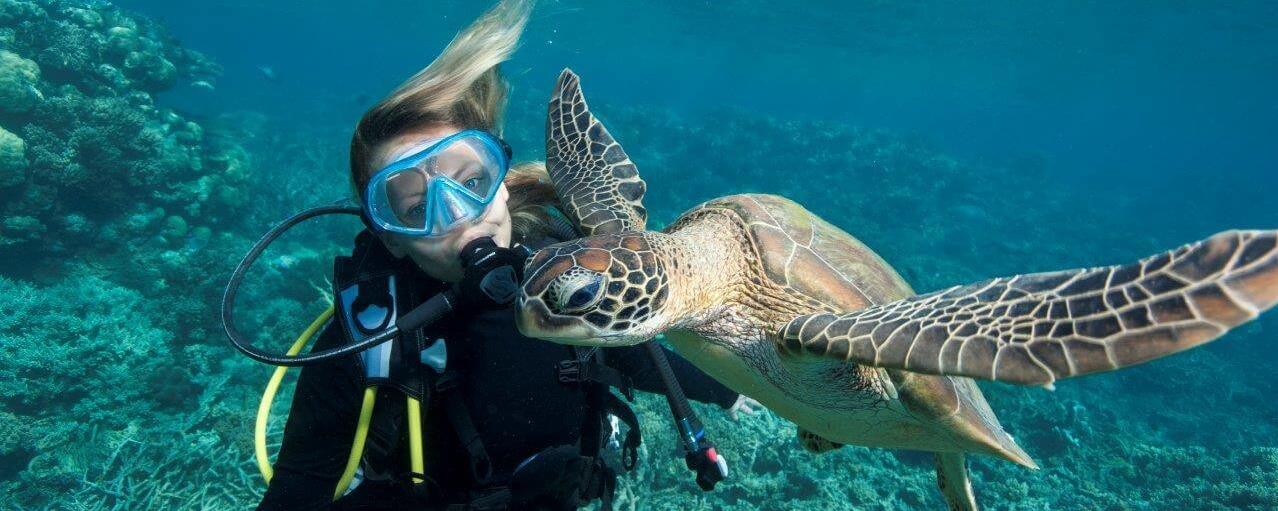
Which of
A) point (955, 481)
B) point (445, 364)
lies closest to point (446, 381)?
point (445, 364)

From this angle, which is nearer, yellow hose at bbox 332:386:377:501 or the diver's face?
yellow hose at bbox 332:386:377:501

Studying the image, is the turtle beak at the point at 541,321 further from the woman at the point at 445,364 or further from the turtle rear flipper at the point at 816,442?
the turtle rear flipper at the point at 816,442

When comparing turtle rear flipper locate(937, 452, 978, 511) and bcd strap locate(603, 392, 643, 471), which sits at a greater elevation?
bcd strap locate(603, 392, 643, 471)

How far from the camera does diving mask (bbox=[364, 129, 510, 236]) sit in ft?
6.10

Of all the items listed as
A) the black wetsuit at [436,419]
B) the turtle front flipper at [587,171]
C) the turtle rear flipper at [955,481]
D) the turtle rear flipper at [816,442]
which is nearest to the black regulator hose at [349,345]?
the black wetsuit at [436,419]

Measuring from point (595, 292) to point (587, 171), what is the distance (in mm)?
1196

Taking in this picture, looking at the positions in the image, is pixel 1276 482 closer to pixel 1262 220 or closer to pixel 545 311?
pixel 545 311

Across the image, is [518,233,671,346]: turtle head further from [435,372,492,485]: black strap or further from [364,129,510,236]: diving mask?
[435,372,492,485]: black strap

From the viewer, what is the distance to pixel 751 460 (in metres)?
4.99

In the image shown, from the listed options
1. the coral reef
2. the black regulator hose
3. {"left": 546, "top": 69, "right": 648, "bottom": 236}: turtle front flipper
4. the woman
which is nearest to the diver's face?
the woman

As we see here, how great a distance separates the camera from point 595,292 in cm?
160

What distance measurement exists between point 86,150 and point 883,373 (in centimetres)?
1112

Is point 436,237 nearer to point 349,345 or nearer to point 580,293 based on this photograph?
point 349,345

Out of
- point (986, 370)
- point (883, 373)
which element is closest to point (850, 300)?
point (883, 373)
